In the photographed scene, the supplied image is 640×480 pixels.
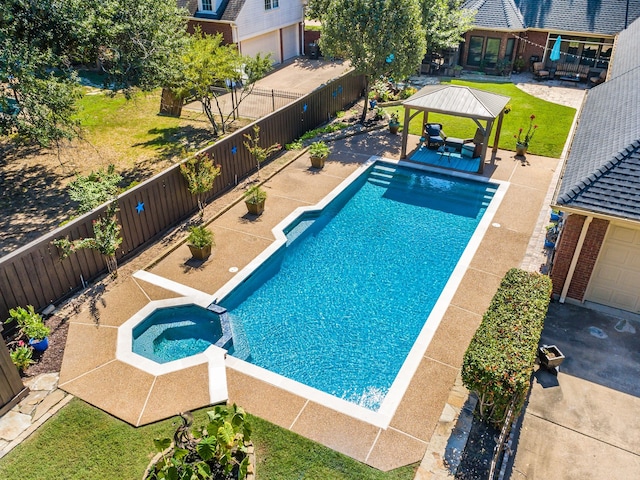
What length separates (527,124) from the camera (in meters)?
25.2

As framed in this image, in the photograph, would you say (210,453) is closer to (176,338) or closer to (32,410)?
(32,410)

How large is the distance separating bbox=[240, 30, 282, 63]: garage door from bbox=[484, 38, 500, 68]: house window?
15.1 meters

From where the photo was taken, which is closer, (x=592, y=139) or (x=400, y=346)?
(x=400, y=346)

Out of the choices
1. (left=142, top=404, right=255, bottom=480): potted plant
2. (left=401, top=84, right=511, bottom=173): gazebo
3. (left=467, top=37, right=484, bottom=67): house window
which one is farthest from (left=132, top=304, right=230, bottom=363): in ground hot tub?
(left=467, top=37, right=484, bottom=67): house window

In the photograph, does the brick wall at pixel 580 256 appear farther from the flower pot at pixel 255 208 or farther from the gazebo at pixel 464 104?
the flower pot at pixel 255 208

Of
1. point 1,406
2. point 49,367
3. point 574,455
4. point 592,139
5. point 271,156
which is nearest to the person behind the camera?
point 574,455

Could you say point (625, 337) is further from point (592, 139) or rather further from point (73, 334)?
point (73, 334)

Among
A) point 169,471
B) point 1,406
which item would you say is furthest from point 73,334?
point 169,471

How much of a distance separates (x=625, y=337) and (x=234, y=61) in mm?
18143

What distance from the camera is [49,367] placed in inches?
436

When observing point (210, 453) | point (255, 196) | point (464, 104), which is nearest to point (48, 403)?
point (210, 453)

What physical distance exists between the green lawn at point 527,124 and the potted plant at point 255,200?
10519 mm

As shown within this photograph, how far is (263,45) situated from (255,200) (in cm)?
2253

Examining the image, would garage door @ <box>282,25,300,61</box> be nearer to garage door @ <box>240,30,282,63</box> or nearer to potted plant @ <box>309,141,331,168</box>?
garage door @ <box>240,30,282,63</box>
